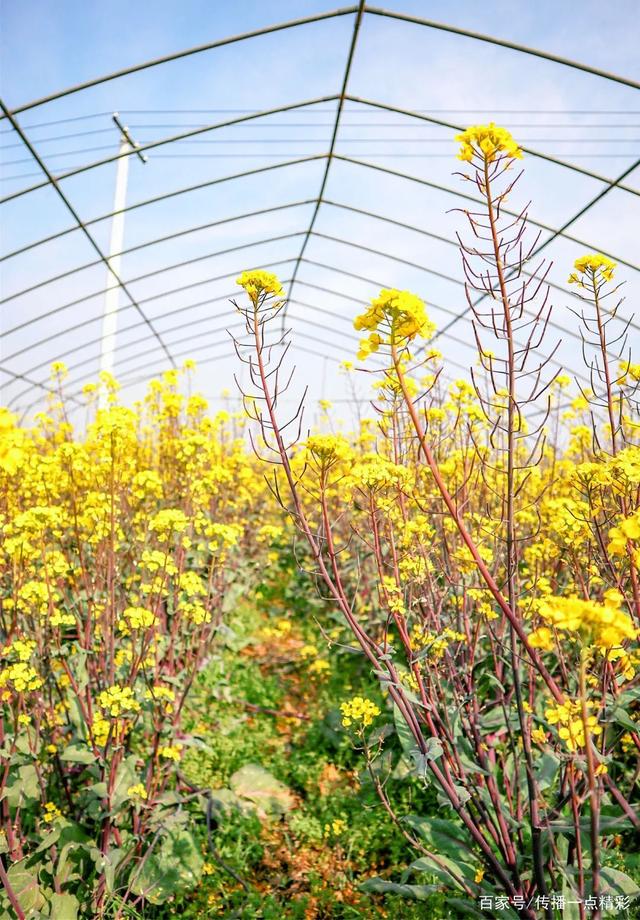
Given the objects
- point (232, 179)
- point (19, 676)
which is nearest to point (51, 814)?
point (19, 676)

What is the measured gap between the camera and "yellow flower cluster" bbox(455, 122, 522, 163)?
1624 millimetres

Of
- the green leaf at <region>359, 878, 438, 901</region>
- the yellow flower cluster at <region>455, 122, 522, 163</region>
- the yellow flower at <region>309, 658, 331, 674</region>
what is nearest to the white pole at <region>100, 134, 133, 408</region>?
the yellow flower at <region>309, 658, 331, 674</region>

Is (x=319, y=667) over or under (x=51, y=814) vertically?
over

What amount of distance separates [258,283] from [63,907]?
7.82 feet

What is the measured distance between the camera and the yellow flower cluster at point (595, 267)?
6.36 ft

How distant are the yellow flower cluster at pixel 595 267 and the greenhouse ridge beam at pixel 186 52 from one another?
3.40 m

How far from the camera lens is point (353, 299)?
29.7 ft

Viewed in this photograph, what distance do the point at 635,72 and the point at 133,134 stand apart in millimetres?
4944

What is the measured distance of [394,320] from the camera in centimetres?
155

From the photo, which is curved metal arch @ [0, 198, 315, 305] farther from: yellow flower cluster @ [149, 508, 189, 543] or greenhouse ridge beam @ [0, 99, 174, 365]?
yellow flower cluster @ [149, 508, 189, 543]

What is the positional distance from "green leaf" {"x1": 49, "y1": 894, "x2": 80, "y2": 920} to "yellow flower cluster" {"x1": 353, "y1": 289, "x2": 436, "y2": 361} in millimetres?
2295

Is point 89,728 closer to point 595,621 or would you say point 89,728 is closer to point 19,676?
point 19,676

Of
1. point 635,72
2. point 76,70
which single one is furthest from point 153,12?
point 635,72

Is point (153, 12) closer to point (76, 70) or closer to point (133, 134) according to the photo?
point (76, 70)
